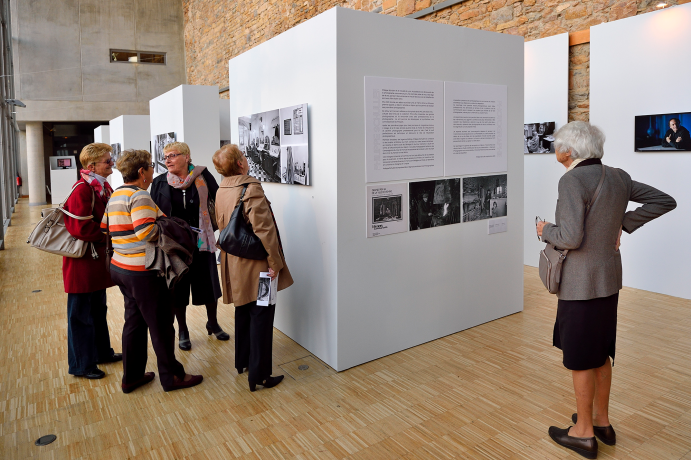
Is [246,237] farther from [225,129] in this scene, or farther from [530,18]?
[225,129]

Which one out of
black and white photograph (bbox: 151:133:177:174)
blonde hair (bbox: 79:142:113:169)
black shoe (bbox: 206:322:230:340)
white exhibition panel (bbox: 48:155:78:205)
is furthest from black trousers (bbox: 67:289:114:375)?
white exhibition panel (bbox: 48:155:78:205)

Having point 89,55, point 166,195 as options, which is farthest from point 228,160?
point 89,55

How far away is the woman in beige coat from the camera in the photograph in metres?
4.04

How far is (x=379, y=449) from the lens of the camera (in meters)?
3.38

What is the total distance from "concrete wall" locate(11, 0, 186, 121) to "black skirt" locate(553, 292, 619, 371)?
24.9m

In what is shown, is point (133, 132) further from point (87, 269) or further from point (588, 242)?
point (588, 242)

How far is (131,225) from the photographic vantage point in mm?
3805

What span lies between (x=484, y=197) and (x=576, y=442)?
2.91 metres

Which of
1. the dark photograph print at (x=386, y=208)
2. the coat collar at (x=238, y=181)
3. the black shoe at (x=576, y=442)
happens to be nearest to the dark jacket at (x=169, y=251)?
the coat collar at (x=238, y=181)

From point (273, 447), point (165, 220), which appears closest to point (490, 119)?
point (165, 220)

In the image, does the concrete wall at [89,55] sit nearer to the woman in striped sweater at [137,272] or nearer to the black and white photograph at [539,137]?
the black and white photograph at [539,137]

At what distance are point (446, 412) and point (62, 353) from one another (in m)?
3.81

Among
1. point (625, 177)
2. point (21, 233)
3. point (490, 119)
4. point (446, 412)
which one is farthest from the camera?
point (21, 233)

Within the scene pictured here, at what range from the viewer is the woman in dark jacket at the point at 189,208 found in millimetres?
4832
